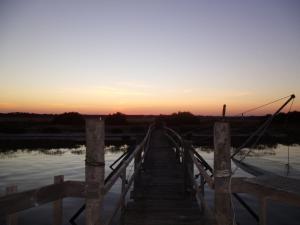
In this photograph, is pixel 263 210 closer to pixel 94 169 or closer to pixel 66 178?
pixel 94 169

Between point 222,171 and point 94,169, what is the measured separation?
1.80 metres

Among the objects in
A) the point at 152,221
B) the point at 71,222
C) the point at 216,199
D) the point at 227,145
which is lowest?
the point at 71,222

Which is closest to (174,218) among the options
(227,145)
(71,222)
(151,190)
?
(151,190)

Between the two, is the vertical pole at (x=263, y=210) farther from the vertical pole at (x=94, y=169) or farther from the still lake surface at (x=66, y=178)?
the vertical pole at (x=94, y=169)

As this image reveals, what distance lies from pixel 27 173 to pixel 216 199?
711 inches

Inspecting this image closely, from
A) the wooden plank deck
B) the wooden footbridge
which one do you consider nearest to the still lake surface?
the wooden plank deck

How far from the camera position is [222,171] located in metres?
4.21

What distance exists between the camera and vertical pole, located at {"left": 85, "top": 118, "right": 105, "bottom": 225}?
3877 mm

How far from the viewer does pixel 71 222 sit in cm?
1045

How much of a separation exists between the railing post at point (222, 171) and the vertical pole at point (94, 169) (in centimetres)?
163

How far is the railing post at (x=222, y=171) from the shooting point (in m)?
4.18

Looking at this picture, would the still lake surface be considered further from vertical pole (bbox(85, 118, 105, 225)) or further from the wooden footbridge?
vertical pole (bbox(85, 118, 105, 225))

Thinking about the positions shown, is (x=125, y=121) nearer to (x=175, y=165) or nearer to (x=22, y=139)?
(x=22, y=139)

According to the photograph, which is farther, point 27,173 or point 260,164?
point 260,164
